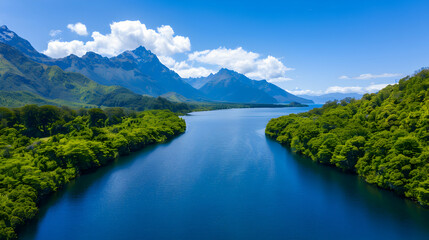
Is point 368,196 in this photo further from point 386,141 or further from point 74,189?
point 74,189

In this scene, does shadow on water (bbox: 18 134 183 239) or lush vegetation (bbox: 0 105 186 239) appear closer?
shadow on water (bbox: 18 134 183 239)

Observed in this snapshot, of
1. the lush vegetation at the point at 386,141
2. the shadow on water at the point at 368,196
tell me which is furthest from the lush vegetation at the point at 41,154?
the lush vegetation at the point at 386,141

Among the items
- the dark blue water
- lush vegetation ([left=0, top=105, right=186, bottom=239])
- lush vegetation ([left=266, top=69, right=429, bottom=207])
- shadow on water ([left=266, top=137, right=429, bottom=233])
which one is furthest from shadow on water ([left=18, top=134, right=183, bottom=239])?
lush vegetation ([left=266, top=69, right=429, bottom=207])

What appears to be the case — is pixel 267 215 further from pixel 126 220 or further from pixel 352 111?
pixel 352 111

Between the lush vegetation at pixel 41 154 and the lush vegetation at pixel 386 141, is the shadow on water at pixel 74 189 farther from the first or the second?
the lush vegetation at pixel 386 141

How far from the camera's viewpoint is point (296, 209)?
34.2 m

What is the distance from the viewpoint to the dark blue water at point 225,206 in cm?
2858

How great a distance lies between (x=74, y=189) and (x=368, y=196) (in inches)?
1878

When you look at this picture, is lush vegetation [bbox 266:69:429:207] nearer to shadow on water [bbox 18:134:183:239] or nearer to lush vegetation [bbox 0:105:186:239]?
shadow on water [bbox 18:134:183:239]

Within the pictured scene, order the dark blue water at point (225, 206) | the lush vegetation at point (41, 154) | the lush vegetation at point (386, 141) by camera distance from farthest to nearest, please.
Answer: the lush vegetation at point (386, 141), the lush vegetation at point (41, 154), the dark blue water at point (225, 206)

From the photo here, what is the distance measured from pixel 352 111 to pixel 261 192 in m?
51.5

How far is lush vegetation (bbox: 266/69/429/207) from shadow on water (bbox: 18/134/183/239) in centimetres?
4480

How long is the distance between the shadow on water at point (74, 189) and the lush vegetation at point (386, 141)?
1764 inches

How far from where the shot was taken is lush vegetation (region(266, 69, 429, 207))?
112 feet
